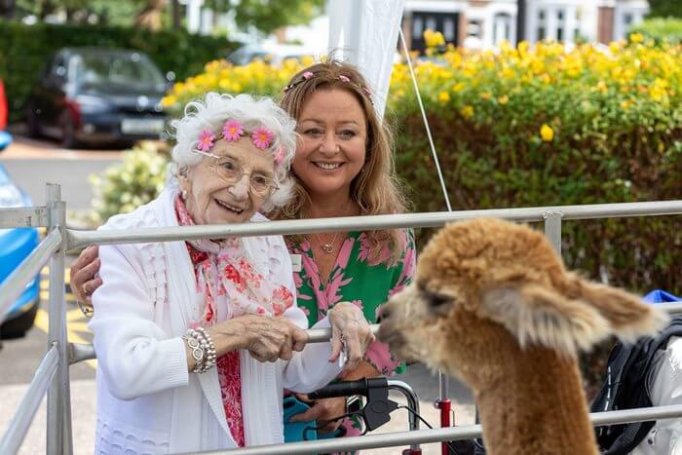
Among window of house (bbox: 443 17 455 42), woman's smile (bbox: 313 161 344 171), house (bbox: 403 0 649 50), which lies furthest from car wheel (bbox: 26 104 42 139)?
window of house (bbox: 443 17 455 42)

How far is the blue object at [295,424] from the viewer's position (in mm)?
3365

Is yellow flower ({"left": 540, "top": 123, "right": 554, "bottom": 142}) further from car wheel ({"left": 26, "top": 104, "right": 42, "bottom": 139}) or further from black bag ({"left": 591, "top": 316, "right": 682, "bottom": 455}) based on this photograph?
car wheel ({"left": 26, "top": 104, "right": 42, "bottom": 139})

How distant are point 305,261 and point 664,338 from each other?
1174 millimetres

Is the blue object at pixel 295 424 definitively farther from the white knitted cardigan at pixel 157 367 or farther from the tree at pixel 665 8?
the tree at pixel 665 8

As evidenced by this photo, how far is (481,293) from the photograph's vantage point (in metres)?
2.19

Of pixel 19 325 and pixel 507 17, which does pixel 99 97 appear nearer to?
pixel 19 325

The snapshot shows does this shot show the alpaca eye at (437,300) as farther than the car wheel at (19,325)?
No

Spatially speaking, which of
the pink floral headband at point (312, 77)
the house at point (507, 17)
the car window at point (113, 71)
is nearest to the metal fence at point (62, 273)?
the pink floral headband at point (312, 77)

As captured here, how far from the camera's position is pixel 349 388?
127 inches

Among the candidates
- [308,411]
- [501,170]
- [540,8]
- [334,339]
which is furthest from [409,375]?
[540,8]

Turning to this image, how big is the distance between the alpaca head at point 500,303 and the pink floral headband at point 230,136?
2.75 ft

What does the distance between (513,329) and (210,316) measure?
103 centimetres

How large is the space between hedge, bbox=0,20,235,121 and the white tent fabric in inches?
823

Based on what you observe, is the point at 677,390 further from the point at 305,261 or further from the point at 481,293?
the point at 481,293
